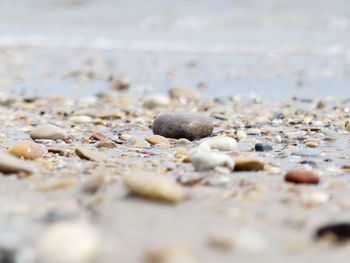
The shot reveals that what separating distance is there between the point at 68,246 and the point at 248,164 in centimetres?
125

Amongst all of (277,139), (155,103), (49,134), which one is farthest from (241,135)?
(155,103)

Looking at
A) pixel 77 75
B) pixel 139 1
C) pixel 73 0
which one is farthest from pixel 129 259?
pixel 73 0

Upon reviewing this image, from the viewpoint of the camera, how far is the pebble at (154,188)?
Result: 190cm

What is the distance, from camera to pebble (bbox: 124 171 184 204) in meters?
1.90

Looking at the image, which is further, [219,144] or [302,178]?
[219,144]

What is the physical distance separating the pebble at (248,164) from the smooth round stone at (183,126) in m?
0.97

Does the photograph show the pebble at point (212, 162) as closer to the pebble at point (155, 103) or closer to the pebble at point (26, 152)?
the pebble at point (26, 152)

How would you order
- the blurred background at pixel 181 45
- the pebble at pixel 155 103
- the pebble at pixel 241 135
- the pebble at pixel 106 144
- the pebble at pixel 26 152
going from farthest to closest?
1. the blurred background at pixel 181 45
2. the pebble at pixel 155 103
3. the pebble at pixel 241 135
4. the pebble at pixel 106 144
5. the pebble at pixel 26 152

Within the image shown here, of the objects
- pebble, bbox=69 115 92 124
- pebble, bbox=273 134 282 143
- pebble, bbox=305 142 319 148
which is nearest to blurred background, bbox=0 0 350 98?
pebble, bbox=69 115 92 124

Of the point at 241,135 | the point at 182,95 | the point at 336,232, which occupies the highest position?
the point at 336,232

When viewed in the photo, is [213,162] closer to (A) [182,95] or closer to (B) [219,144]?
(B) [219,144]

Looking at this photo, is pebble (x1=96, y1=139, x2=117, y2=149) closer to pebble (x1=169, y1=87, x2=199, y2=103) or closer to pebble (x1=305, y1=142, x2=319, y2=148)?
pebble (x1=305, y1=142, x2=319, y2=148)

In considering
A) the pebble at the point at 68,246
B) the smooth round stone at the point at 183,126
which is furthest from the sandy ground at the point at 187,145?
the smooth round stone at the point at 183,126

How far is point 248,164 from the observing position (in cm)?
253
